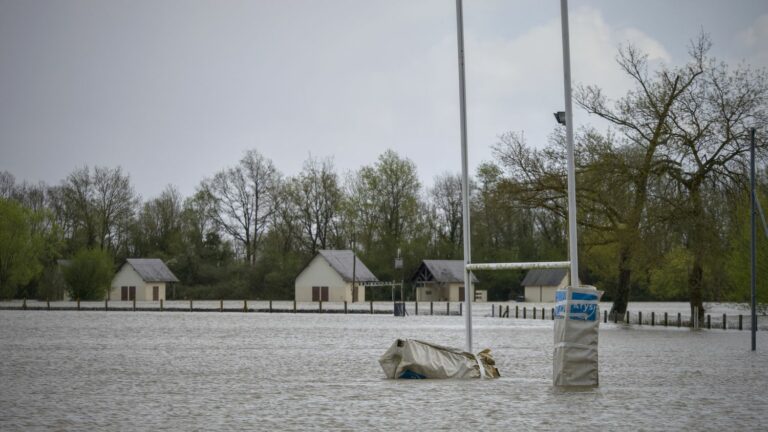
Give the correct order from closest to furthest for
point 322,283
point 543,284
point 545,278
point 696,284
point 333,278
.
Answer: point 696,284, point 333,278, point 322,283, point 543,284, point 545,278

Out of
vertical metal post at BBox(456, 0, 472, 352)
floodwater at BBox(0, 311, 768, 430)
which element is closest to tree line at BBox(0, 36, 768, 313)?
floodwater at BBox(0, 311, 768, 430)

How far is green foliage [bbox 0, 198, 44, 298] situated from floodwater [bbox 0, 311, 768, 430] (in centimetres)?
5879

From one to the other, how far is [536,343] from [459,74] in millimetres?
13006

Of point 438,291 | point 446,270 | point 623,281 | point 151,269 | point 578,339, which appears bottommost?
point 438,291

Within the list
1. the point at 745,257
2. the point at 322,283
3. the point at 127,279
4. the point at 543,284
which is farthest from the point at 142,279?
the point at 745,257

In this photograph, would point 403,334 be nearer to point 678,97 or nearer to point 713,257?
point 713,257

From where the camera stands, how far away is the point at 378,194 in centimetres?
9338

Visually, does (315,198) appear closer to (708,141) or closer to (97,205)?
(97,205)

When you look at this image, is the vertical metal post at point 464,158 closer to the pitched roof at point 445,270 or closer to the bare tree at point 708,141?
the bare tree at point 708,141

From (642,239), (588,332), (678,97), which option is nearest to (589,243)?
(642,239)

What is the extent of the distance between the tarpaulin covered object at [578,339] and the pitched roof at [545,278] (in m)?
83.9

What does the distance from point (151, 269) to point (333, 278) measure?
19645 mm

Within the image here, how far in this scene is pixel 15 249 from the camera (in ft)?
269

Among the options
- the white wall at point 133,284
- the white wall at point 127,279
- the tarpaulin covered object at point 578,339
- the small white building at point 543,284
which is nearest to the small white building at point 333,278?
the white wall at point 133,284
